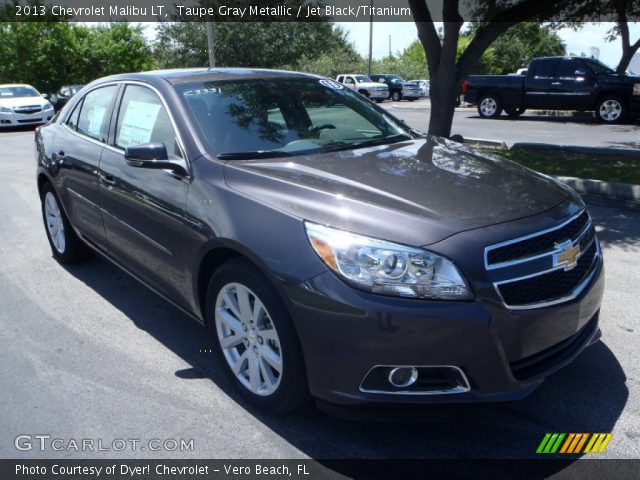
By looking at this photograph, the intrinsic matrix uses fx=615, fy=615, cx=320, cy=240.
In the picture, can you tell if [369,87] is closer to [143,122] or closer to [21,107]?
[21,107]

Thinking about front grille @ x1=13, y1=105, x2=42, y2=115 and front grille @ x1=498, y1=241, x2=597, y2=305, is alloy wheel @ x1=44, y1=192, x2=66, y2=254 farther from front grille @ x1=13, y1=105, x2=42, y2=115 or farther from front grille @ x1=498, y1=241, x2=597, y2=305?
front grille @ x1=13, y1=105, x2=42, y2=115

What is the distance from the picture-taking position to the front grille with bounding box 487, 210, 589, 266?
2.62 metres

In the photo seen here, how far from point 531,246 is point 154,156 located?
2094 mm

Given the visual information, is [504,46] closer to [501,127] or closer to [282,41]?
[282,41]

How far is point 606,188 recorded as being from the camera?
751 centimetres

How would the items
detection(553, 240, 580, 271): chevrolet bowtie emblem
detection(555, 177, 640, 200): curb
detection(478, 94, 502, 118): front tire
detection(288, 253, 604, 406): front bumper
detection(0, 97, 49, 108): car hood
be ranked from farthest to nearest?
detection(0, 97, 49, 108): car hood → detection(478, 94, 502, 118): front tire → detection(555, 177, 640, 200): curb → detection(553, 240, 580, 271): chevrolet bowtie emblem → detection(288, 253, 604, 406): front bumper

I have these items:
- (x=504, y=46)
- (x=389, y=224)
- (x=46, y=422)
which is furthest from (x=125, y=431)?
(x=504, y=46)

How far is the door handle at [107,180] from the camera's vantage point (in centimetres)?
416

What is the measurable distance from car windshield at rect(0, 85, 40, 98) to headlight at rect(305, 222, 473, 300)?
22.0 meters

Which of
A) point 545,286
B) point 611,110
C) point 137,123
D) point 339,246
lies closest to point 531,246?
point 545,286

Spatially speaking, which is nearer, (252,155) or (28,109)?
(252,155)

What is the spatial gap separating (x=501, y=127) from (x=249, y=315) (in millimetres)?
15134

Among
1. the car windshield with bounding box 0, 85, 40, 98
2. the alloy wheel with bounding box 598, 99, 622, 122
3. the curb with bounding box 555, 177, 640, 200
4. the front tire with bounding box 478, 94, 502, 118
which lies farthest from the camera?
the car windshield with bounding box 0, 85, 40, 98

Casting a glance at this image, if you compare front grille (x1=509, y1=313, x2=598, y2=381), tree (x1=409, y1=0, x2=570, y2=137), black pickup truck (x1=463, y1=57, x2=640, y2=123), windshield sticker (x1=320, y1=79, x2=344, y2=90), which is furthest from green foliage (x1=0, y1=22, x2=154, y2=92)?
front grille (x1=509, y1=313, x2=598, y2=381)
